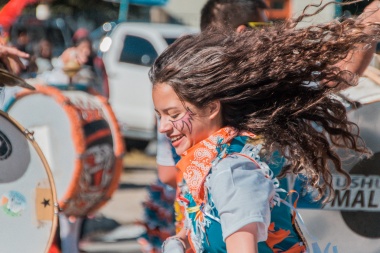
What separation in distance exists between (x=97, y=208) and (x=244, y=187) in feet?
8.13

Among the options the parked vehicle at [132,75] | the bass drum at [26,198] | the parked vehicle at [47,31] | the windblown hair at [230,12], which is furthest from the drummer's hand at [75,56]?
the bass drum at [26,198]

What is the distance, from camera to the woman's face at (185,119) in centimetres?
227

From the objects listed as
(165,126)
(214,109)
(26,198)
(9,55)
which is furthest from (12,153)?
(214,109)

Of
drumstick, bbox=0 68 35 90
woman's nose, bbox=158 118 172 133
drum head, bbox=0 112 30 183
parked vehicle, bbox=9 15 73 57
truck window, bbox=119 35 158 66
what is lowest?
truck window, bbox=119 35 158 66

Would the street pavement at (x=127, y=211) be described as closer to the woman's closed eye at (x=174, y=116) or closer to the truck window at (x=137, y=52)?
the truck window at (x=137, y=52)

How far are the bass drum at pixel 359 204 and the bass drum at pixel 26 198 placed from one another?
1039 mm

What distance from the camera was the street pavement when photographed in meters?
5.12

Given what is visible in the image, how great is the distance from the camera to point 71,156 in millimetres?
4258

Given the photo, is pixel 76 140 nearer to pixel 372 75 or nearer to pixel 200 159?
pixel 372 75

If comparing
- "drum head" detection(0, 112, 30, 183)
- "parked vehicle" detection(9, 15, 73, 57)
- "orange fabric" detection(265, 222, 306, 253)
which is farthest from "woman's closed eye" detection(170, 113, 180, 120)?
"parked vehicle" detection(9, 15, 73, 57)

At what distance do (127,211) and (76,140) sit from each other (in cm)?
194

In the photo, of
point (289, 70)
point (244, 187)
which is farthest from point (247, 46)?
point (244, 187)

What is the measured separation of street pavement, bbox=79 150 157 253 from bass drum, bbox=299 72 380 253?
4.15 ft

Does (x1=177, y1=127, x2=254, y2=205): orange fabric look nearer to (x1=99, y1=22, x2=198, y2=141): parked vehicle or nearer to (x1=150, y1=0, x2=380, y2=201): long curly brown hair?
(x1=150, y1=0, x2=380, y2=201): long curly brown hair
